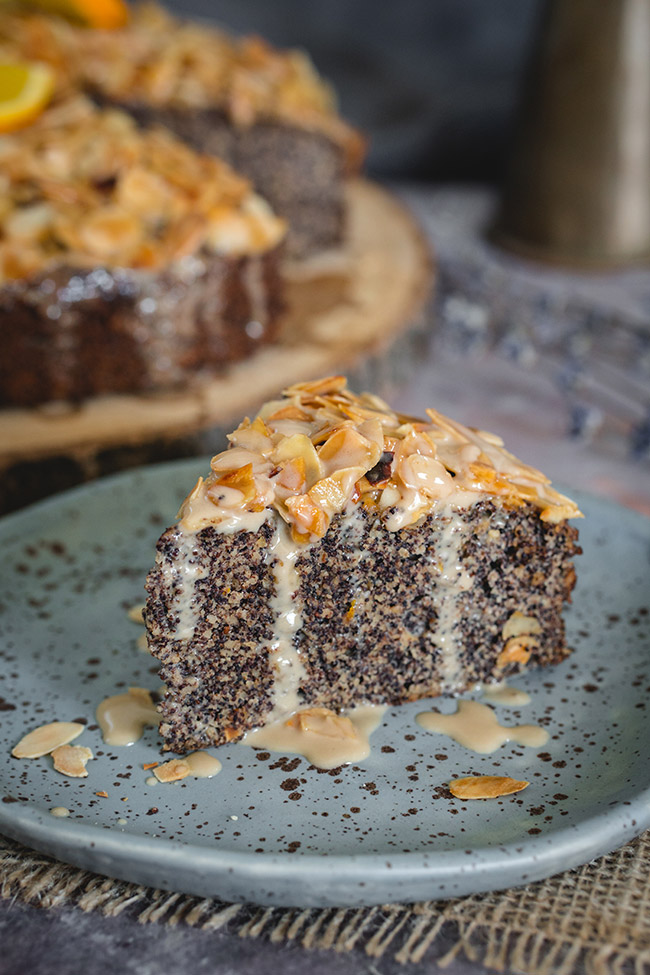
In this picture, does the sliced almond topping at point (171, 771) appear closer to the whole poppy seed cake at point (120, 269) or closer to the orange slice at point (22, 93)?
the whole poppy seed cake at point (120, 269)

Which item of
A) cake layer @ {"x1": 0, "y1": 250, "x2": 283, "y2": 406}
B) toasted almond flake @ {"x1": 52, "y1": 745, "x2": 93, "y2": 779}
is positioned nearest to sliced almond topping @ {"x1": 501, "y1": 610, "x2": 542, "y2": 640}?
toasted almond flake @ {"x1": 52, "y1": 745, "x2": 93, "y2": 779}

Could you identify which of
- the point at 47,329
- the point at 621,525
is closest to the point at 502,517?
the point at 621,525

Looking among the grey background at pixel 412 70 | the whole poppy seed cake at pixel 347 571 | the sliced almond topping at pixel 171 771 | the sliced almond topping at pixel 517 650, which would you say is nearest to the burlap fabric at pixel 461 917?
the sliced almond topping at pixel 171 771

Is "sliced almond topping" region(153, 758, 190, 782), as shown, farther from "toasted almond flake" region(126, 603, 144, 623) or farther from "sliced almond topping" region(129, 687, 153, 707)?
"toasted almond flake" region(126, 603, 144, 623)

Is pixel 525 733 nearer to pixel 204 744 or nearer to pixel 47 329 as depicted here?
pixel 204 744

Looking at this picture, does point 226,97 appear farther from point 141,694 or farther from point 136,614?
point 141,694
